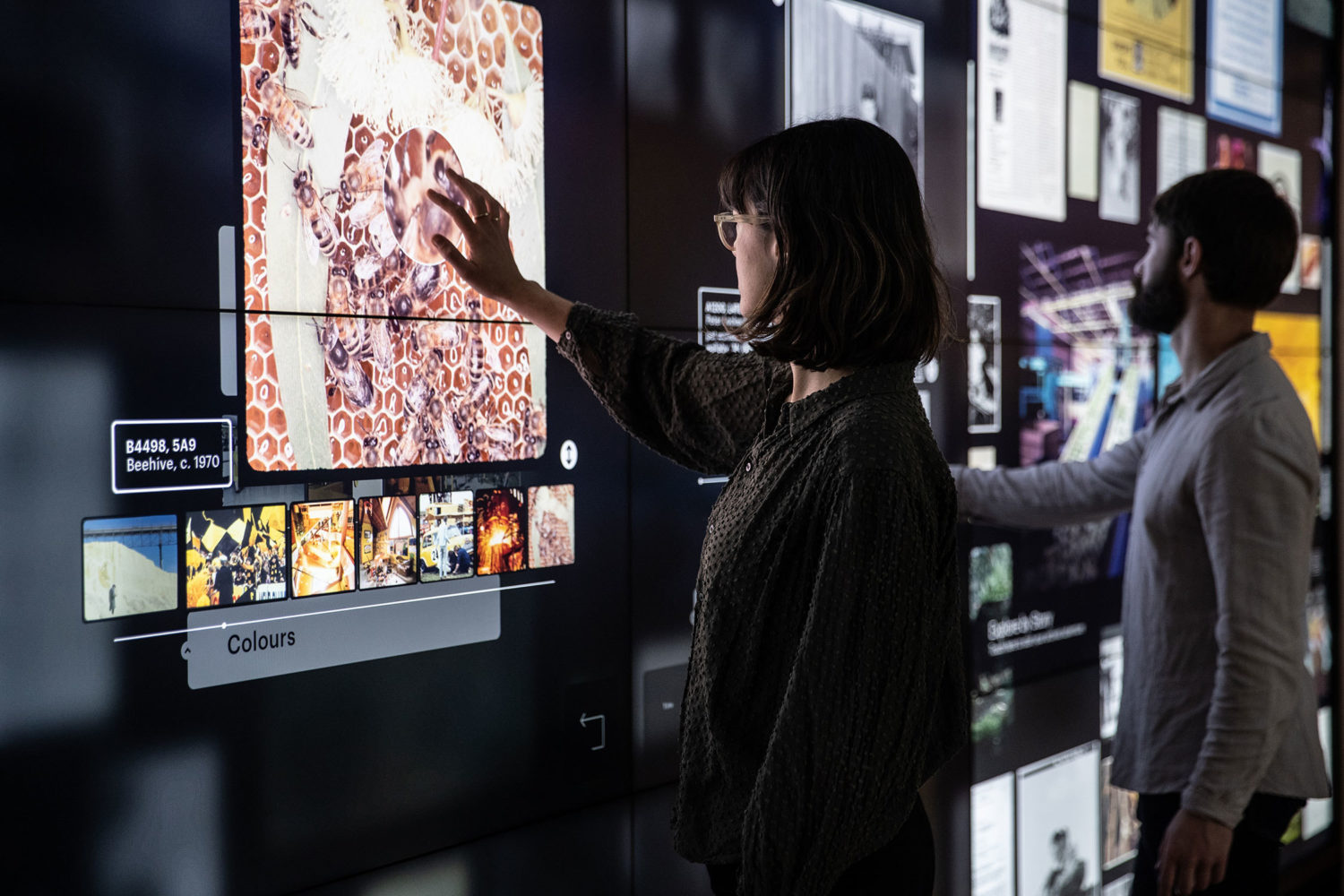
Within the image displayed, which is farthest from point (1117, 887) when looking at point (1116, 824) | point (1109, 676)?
point (1109, 676)

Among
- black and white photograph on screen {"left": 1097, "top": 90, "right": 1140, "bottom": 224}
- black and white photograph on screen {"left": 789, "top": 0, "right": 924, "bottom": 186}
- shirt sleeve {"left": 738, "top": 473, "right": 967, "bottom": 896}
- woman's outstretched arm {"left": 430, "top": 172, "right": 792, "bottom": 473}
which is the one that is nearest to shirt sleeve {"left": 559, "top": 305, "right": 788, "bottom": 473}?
woman's outstretched arm {"left": 430, "top": 172, "right": 792, "bottom": 473}

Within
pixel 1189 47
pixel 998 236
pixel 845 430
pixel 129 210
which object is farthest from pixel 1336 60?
pixel 129 210

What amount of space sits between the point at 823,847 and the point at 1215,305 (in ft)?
4.90

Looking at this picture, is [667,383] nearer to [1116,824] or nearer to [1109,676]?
[1109,676]

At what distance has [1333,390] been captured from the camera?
13.1 feet

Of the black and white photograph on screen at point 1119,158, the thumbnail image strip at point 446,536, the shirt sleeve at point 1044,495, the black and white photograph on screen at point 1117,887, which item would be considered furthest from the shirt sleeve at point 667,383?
the black and white photograph on screen at point 1117,887

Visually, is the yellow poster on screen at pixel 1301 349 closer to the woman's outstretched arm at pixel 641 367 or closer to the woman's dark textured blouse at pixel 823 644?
the woman's outstretched arm at pixel 641 367

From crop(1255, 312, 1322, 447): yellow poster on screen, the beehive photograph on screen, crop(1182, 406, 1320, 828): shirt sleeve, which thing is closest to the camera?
the beehive photograph on screen

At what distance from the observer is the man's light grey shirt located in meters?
1.86

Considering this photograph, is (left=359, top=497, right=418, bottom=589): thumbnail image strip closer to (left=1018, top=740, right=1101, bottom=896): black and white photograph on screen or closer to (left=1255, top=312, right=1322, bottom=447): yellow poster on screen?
(left=1018, top=740, right=1101, bottom=896): black and white photograph on screen

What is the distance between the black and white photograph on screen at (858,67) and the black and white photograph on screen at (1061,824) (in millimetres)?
1610

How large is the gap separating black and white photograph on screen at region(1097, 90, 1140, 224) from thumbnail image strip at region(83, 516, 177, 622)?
2575 millimetres

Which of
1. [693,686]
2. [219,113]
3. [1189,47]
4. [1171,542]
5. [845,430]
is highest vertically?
[1189,47]

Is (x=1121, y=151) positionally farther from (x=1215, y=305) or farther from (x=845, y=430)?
(x=845, y=430)
